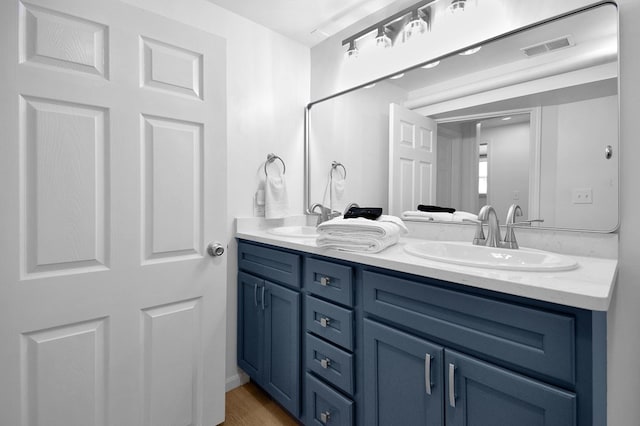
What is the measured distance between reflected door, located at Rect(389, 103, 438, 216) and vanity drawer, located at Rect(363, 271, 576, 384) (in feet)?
2.49

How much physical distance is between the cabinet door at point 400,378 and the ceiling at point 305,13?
177 cm

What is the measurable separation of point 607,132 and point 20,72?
2075mm

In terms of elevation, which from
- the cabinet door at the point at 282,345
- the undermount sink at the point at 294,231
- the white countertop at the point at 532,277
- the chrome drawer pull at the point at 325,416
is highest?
the undermount sink at the point at 294,231

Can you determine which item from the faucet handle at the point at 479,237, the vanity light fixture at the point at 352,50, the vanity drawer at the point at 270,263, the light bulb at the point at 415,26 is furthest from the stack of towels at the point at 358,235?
the vanity light fixture at the point at 352,50

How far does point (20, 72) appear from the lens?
1.09 meters

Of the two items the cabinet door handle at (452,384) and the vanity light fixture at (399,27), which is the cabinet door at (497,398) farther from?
the vanity light fixture at (399,27)

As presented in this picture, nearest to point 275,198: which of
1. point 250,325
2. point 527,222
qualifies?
point 250,325

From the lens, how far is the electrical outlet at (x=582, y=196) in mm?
1240

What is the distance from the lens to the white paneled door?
112cm

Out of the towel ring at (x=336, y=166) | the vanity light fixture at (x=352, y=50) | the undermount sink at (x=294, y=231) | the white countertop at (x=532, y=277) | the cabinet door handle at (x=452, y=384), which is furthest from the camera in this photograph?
the towel ring at (x=336, y=166)

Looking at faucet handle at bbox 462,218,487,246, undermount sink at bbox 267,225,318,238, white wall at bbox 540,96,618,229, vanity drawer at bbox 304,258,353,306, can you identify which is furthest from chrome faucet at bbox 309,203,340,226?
white wall at bbox 540,96,618,229

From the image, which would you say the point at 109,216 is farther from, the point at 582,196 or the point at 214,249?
the point at 582,196

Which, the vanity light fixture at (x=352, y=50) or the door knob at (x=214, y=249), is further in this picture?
the vanity light fixture at (x=352, y=50)

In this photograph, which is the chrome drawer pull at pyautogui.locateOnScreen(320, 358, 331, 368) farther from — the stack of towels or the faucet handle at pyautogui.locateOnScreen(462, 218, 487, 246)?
the faucet handle at pyautogui.locateOnScreen(462, 218, 487, 246)
